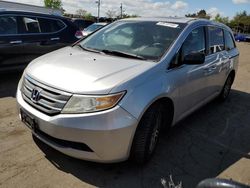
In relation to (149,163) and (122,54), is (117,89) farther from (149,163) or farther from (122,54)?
Result: (149,163)

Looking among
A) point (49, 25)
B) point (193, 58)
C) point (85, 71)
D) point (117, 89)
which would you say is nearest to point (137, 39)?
point (193, 58)

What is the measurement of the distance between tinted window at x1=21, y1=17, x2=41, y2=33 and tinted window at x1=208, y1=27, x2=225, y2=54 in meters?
3.98

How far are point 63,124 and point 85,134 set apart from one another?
0.22 meters

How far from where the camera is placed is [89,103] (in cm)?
254

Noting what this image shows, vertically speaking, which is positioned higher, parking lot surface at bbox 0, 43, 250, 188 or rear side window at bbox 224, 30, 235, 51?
rear side window at bbox 224, 30, 235, 51

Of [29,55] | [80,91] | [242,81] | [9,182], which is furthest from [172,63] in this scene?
[242,81]

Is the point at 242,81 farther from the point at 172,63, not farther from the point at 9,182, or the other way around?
the point at 9,182

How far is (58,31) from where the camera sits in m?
6.90

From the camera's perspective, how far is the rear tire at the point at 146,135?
2838 mm

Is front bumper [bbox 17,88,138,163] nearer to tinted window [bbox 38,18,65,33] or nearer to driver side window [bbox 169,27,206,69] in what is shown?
driver side window [bbox 169,27,206,69]

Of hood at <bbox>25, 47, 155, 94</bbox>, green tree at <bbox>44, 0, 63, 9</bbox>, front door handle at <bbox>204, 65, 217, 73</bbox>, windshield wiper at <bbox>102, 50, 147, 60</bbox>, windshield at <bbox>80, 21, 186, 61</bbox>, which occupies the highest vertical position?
windshield at <bbox>80, 21, 186, 61</bbox>

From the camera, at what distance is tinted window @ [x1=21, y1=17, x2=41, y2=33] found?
6.18 m

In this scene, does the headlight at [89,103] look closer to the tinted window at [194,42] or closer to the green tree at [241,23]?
the tinted window at [194,42]

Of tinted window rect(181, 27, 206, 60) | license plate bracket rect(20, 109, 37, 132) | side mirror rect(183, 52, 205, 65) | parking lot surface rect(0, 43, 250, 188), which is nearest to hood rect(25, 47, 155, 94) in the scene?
license plate bracket rect(20, 109, 37, 132)
